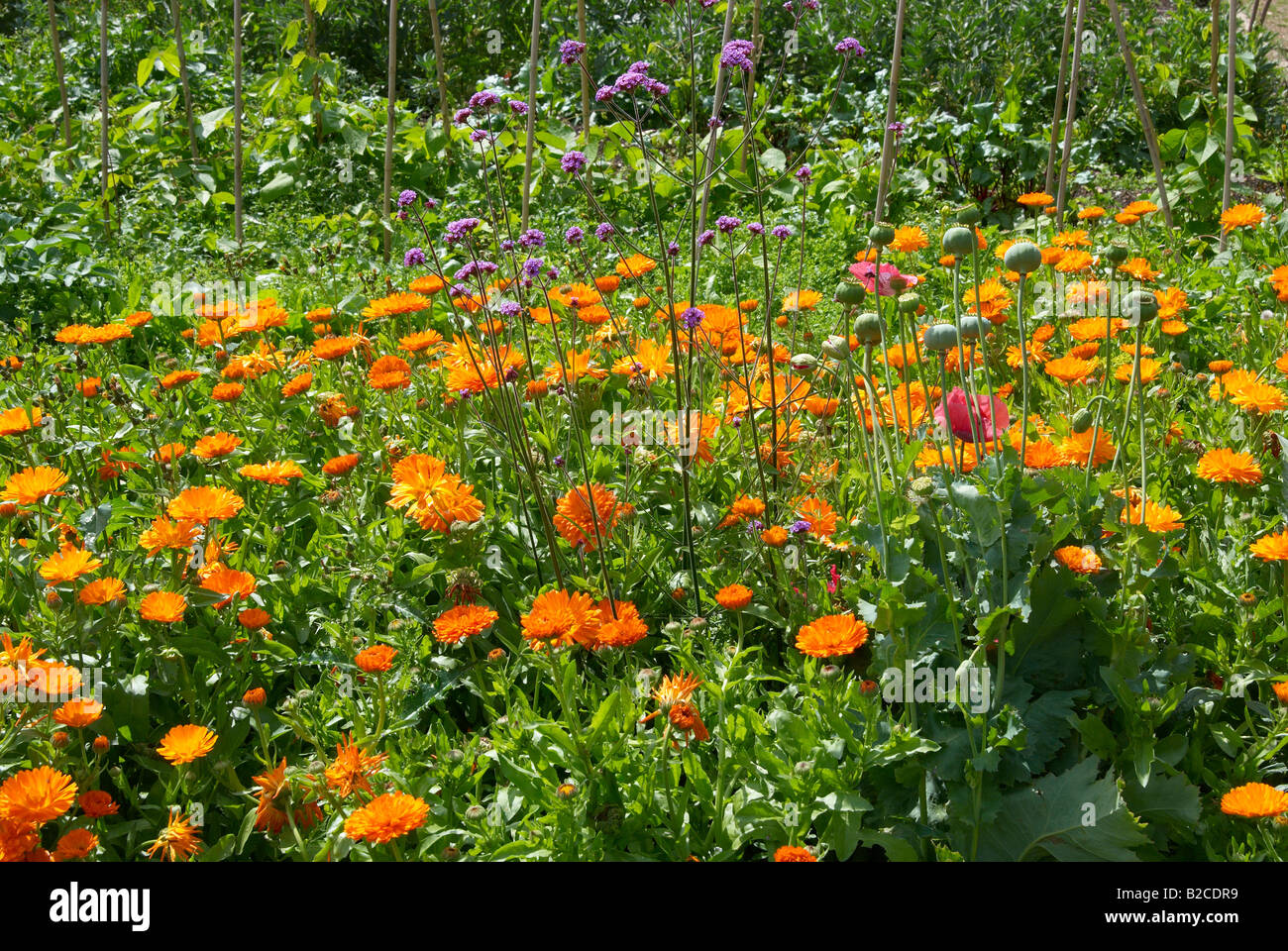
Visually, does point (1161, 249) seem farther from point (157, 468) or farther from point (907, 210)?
point (157, 468)

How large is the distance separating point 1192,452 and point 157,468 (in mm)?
2268

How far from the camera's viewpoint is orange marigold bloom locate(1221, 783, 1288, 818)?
4.91ft

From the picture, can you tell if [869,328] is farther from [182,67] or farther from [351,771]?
[182,67]

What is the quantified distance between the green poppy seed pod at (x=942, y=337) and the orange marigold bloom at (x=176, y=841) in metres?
1.30

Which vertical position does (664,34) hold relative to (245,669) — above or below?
above

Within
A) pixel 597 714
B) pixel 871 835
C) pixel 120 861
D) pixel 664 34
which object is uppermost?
pixel 664 34

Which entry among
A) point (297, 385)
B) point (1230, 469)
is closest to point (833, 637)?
point (1230, 469)

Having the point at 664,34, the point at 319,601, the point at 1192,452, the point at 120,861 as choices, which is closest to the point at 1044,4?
the point at 664,34

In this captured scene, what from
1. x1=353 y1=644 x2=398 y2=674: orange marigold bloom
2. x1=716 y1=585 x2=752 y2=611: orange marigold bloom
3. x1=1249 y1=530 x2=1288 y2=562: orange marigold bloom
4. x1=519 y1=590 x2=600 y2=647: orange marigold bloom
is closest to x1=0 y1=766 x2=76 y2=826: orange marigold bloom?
x1=353 y1=644 x2=398 y2=674: orange marigold bloom

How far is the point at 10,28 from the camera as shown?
9984 mm

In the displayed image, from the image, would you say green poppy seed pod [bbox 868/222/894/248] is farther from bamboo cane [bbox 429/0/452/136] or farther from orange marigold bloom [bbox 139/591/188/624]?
bamboo cane [bbox 429/0/452/136]

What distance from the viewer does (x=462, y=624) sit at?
1.86 meters

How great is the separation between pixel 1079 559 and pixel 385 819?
1084 mm

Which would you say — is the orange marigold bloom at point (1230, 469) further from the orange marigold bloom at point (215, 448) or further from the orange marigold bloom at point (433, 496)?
the orange marigold bloom at point (215, 448)
